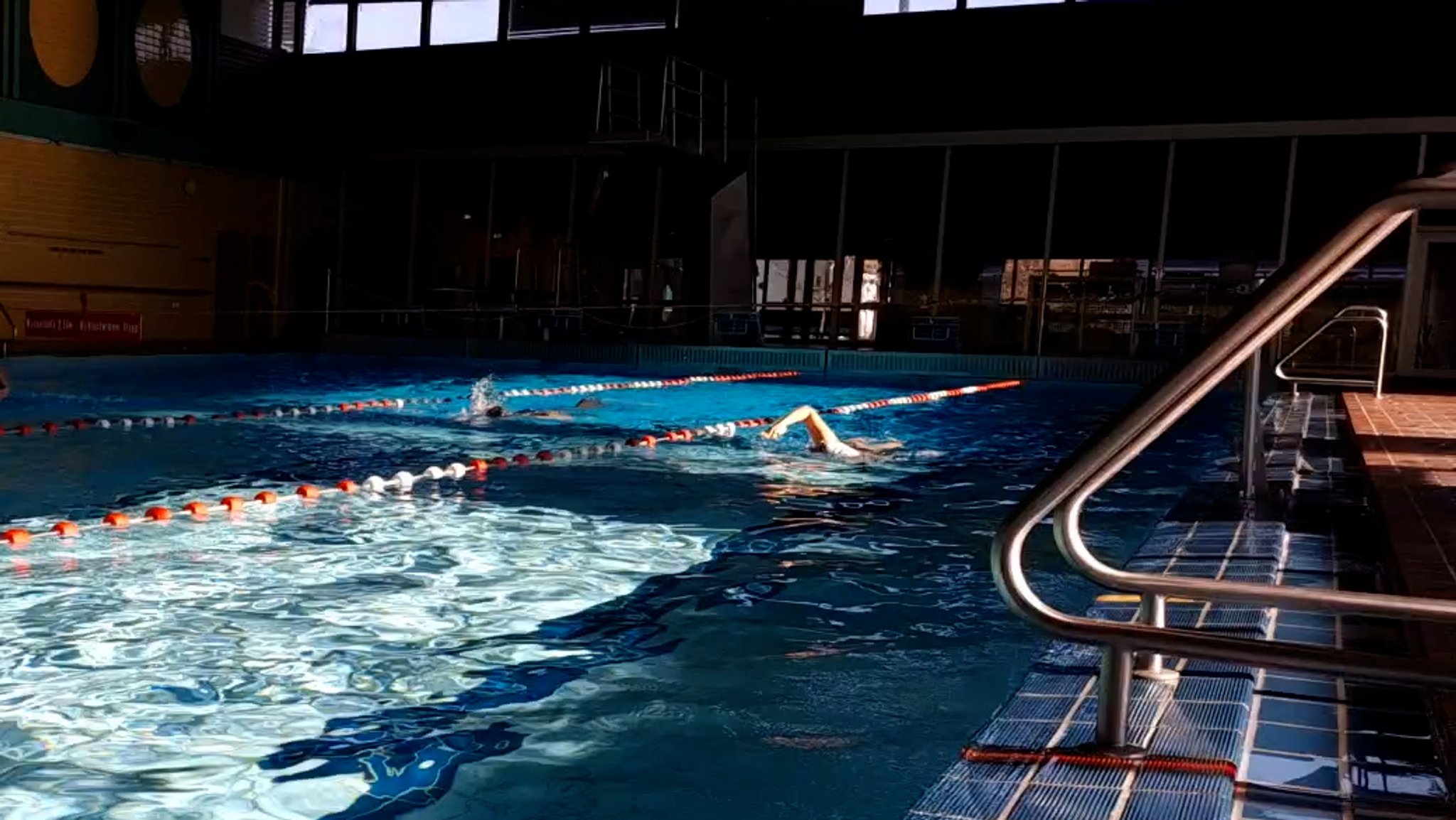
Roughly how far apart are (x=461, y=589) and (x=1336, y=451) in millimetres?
4324

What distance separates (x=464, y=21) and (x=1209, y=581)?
18.1 metres

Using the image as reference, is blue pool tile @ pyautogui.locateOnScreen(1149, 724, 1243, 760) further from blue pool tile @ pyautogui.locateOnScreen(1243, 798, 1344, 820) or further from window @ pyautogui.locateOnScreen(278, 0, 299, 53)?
window @ pyautogui.locateOnScreen(278, 0, 299, 53)

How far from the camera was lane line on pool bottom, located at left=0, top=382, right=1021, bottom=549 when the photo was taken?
14.5ft

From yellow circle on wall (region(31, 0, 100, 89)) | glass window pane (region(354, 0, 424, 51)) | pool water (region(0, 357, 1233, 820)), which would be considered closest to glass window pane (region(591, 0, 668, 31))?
glass window pane (region(354, 0, 424, 51))

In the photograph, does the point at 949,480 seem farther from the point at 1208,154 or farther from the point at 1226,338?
the point at 1208,154

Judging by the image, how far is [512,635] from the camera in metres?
3.26

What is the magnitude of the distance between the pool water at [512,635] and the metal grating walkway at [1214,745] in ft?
1.14

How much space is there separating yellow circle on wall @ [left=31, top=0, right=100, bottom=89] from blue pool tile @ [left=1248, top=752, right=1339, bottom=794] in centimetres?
1682

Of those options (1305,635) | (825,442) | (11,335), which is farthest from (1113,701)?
(11,335)

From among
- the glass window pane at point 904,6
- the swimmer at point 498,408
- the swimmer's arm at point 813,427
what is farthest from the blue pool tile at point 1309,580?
the glass window pane at point 904,6

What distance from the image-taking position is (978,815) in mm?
1662

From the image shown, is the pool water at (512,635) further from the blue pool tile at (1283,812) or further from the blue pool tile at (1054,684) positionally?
the blue pool tile at (1283,812)

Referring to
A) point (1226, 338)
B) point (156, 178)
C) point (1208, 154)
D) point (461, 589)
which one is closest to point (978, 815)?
point (1226, 338)

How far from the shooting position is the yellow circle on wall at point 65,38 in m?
14.9
